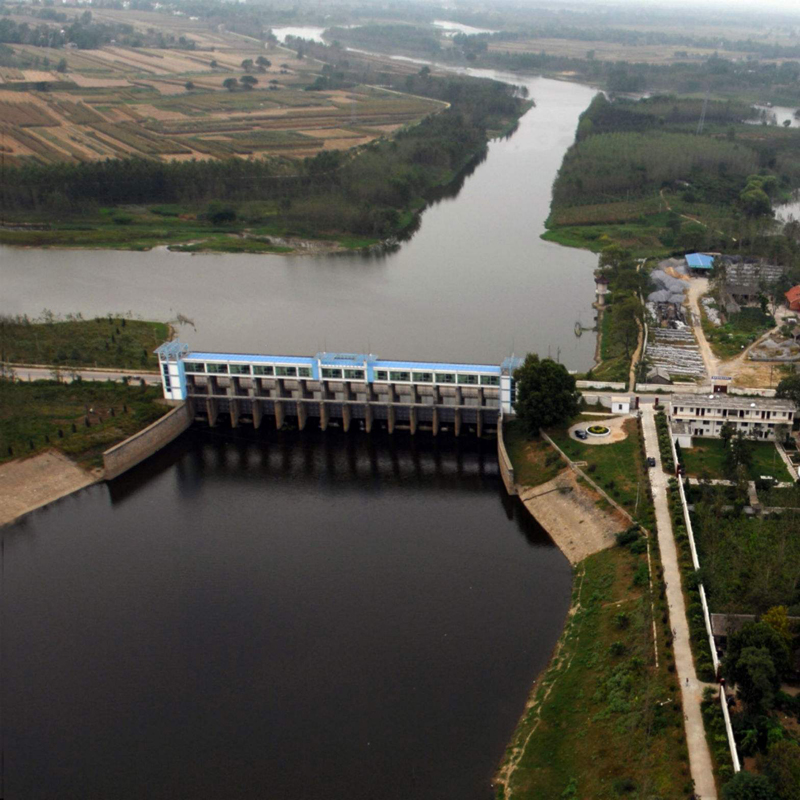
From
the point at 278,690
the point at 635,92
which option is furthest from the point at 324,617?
the point at 635,92

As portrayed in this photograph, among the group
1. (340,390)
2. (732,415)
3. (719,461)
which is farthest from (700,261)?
(340,390)

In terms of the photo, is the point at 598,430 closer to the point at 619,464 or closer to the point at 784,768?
the point at 619,464

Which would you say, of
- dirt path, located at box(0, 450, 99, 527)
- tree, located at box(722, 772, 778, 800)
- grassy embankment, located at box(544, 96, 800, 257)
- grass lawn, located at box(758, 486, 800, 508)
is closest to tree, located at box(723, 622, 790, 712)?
tree, located at box(722, 772, 778, 800)

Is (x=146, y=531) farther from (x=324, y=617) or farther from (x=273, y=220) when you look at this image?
(x=273, y=220)

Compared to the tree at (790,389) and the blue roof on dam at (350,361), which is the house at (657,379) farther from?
the blue roof on dam at (350,361)

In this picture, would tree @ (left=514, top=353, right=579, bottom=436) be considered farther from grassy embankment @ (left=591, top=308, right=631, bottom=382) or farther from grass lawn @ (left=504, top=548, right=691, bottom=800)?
grass lawn @ (left=504, top=548, right=691, bottom=800)
